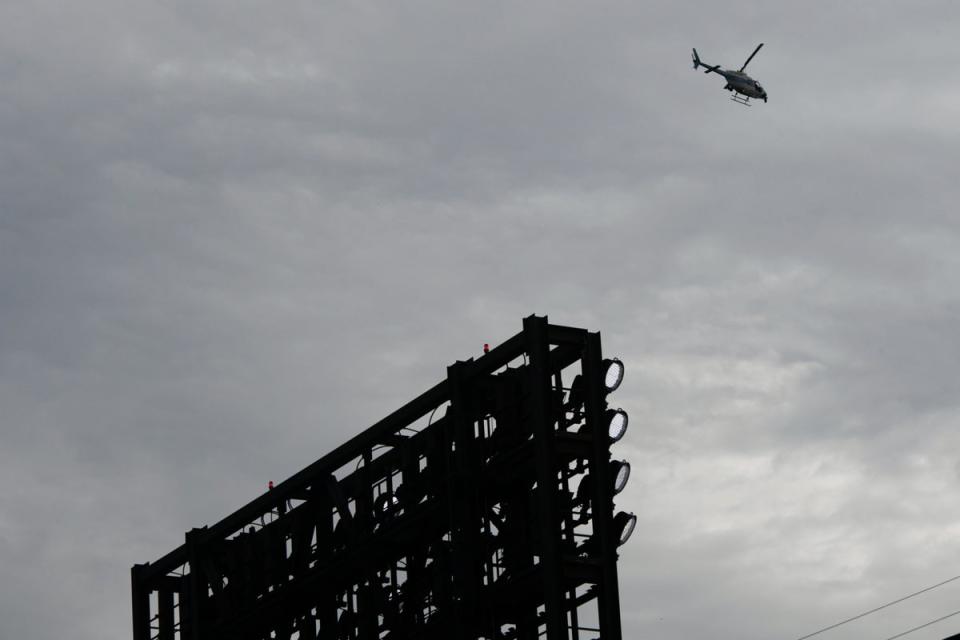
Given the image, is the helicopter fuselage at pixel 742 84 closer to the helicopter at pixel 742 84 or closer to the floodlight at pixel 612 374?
the helicopter at pixel 742 84

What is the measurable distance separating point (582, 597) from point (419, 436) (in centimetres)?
634

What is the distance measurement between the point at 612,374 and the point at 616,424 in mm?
958

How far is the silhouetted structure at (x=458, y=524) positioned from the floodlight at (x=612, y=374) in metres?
0.02

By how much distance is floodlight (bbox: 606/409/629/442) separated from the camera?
35.2 metres

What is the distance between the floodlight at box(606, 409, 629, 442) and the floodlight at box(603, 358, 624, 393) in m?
0.50

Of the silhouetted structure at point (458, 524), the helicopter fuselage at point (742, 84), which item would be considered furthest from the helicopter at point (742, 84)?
the silhouetted structure at point (458, 524)

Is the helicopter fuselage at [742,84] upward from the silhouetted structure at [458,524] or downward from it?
upward

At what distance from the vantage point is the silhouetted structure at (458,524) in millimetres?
34844

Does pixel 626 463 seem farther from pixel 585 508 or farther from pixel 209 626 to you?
pixel 209 626

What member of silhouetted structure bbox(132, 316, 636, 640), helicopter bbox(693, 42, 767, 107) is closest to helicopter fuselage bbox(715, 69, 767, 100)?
helicopter bbox(693, 42, 767, 107)

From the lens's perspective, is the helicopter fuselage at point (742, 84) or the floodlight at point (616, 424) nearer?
the floodlight at point (616, 424)

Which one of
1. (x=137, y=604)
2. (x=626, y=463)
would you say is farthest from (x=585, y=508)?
(x=137, y=604)

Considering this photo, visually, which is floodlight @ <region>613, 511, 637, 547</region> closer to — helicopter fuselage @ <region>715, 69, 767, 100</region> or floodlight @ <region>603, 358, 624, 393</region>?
floodlight @ <region>603, 358, 624, 393</region>

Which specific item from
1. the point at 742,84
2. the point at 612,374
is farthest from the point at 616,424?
the point at 742,84
